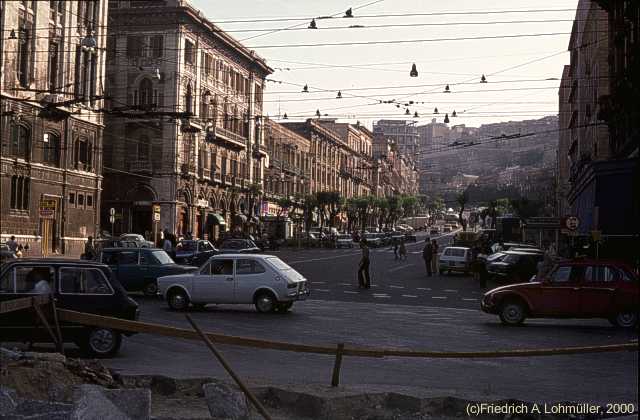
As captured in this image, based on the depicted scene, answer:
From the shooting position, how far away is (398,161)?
17525cm

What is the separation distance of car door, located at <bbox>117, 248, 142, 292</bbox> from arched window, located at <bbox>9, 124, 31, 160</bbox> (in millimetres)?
17289

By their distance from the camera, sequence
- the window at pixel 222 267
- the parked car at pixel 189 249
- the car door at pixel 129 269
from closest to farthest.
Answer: the window at pixel 222 267 < the car door at pixel 129 269 < the parked car at pixel 189 249

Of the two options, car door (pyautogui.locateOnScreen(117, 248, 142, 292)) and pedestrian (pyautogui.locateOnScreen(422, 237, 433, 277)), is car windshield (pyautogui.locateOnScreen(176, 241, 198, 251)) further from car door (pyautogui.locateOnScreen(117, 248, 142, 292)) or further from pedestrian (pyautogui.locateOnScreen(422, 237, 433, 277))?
car door (pyautogui.locateOnScreen(117, 248, 142, 292))

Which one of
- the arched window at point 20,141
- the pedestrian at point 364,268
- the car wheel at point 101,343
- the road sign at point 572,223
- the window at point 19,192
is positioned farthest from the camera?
the road sign at point 572,223

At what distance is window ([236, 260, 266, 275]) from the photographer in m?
20.8

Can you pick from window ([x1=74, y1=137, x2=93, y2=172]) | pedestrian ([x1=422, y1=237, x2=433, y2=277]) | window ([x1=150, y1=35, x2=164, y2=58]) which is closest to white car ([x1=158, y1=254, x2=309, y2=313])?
window ([x1=150, y1=35, x2=164, y2=58])

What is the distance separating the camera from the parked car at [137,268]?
2389 cm

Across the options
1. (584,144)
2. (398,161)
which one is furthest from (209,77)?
(398,161)

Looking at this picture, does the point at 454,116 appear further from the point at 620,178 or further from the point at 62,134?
the point at 62,134

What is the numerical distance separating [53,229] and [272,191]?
85280 mm

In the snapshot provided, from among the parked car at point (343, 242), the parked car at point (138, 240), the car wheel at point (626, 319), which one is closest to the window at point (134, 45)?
the car wheel at point (626, 319)

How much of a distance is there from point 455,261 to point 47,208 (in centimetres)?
3715

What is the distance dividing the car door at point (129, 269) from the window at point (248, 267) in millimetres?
4486

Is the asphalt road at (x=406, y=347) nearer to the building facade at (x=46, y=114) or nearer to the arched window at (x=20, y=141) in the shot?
the building facade at (x=46, y=114)
